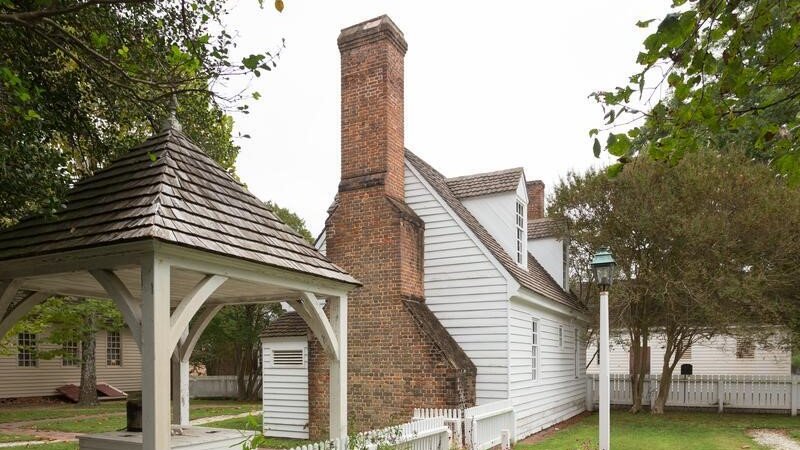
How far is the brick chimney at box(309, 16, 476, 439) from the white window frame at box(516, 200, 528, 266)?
3.07 metres

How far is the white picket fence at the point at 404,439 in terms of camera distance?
7.07 metres

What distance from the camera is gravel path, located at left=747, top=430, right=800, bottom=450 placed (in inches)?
527

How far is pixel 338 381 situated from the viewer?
24.1 ft

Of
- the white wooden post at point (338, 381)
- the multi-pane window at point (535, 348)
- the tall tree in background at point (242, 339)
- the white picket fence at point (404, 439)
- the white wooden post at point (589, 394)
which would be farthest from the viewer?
the tall tree in background at point (242, 339)

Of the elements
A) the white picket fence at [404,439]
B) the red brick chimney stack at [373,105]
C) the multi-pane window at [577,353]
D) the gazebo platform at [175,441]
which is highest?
the red brick chimney stack at [373,105]

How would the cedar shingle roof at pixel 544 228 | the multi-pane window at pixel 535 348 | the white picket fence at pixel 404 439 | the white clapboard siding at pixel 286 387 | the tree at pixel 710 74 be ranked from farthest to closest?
the cedar shingle roof at pixel 544 228 → the multi-pane window at pixel 535 348 → the white clapboard siding at pixel 286 387 → the white picket fence at pixel 404 439 → the tree at pixel 710 74

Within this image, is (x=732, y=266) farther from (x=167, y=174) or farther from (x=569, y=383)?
(x=167, y=174)

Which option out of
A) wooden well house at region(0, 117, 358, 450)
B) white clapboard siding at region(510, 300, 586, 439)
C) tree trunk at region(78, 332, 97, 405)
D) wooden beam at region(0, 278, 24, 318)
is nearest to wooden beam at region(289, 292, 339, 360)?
wooden well house at region(0, 117, 358, 450)

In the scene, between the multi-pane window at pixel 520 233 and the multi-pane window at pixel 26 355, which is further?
the multi-pane window at pixel 26 355

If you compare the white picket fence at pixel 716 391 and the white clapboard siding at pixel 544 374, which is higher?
the white clapboard siding at pixel 544 374

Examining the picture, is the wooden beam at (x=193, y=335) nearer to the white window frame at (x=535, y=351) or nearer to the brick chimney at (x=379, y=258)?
the brick chimney at (x=379, y=258)

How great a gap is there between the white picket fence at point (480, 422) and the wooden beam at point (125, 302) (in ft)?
21.1

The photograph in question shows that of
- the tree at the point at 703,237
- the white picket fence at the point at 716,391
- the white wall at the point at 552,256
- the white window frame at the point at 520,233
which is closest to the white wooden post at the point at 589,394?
the white picket fence at the point at 716,391

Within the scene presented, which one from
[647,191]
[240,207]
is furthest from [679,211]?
[240,207]
